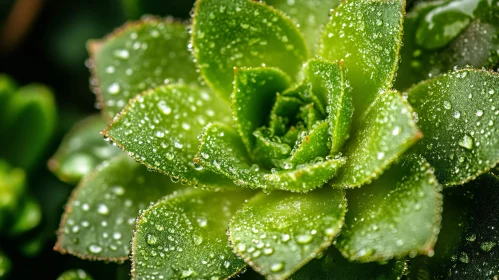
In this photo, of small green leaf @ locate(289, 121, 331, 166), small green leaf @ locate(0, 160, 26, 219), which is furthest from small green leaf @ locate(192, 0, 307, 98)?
small green leaf @ locate(0, 160, 26, 219)

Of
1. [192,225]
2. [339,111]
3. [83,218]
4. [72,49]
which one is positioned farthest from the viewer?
[72,49]

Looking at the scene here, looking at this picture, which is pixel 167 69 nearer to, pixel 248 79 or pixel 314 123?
pixel 248 79

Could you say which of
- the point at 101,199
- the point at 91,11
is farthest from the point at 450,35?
the point at 91,11

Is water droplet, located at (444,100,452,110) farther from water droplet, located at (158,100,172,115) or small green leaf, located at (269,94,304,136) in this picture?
water droplet, located at (158,100,172,115)

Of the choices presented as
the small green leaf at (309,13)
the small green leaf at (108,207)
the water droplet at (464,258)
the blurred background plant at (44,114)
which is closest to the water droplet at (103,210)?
the small green leaf at (108,207)

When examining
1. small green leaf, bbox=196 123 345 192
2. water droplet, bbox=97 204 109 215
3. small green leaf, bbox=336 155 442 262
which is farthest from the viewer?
water droplet, bbox=97 204 109 215

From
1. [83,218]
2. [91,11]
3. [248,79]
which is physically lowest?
[83,218]

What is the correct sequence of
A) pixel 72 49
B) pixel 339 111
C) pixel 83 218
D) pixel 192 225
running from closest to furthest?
pixel 339 111
pixel 192 225
pixel 83 218
pixel 72 49
